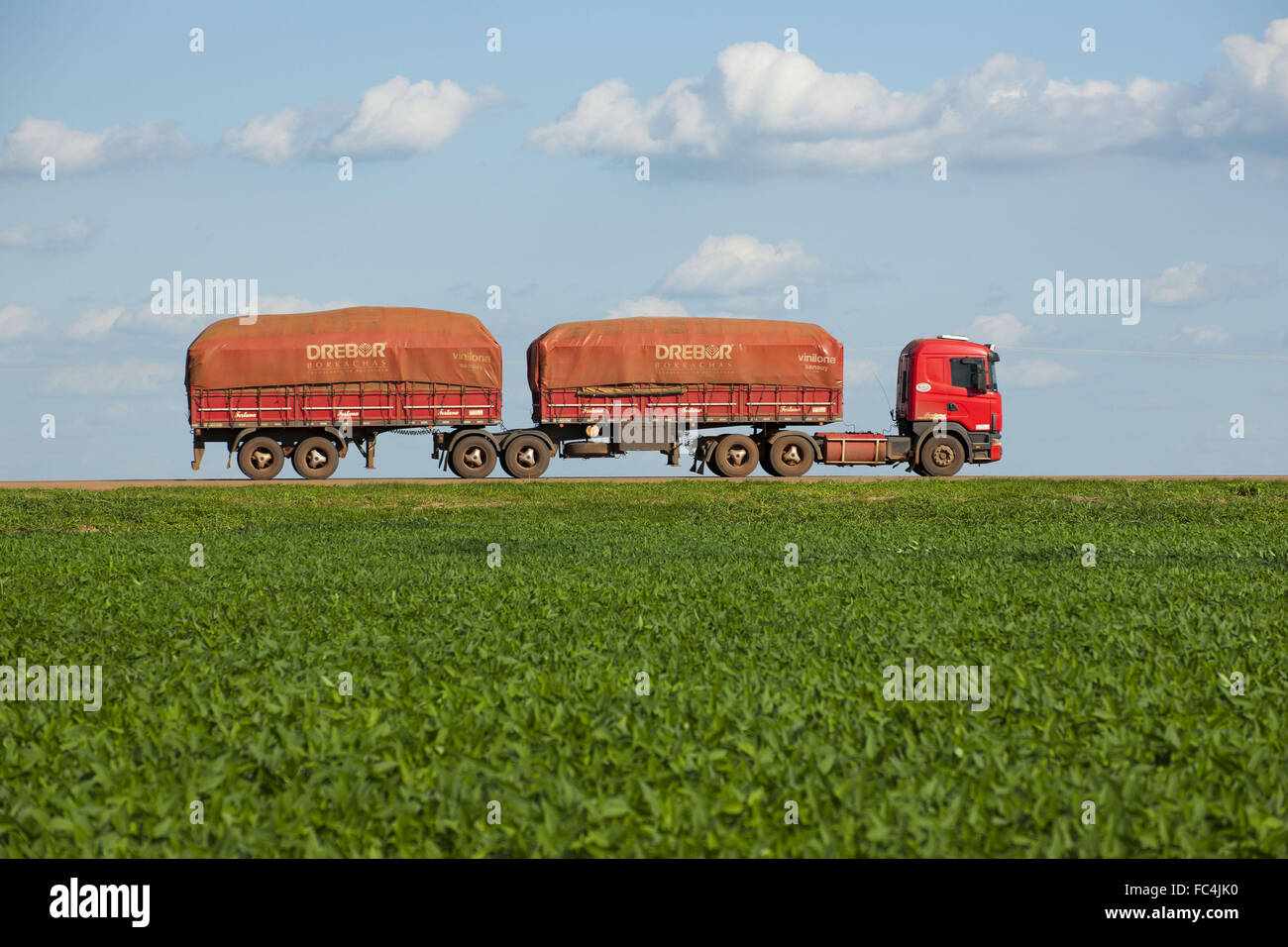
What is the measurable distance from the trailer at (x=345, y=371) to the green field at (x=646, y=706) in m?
13.6

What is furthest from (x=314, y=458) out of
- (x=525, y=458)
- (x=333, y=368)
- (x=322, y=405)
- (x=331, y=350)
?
(x=525, y=458)

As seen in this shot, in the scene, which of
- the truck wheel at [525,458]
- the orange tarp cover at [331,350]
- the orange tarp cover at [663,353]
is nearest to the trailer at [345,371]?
the orange tarp cover at [331,350]

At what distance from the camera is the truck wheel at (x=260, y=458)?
106 ft

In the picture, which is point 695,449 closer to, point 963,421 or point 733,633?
point 963,421

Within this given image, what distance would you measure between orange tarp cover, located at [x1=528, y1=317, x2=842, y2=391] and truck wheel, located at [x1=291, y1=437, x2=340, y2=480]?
5637 millimetres

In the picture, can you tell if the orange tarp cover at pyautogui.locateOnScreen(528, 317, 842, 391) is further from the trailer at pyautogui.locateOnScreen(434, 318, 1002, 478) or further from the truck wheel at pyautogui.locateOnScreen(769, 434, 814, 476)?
the truck wheel at pyautogui.locateOnScreen(769, 434, 814, 476)

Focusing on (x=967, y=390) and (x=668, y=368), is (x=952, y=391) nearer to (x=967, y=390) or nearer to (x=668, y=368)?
(x=967, y=390)

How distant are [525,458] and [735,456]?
18.6 feet

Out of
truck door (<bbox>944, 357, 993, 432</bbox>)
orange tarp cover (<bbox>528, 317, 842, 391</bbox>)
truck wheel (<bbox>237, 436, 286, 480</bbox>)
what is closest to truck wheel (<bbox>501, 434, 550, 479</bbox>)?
orange tarp cover (<bbox>528, 317, 842, 391</bbox>)

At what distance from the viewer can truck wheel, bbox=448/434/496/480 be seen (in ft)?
106

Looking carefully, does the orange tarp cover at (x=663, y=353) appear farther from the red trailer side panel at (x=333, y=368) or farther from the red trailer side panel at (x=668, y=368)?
the red trailer side panel at (x=333, y=368)

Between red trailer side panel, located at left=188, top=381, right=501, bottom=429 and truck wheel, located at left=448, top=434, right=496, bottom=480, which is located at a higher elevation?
red trailer side panel, located at left=188, top=381, right=501, bottom=429
